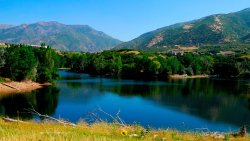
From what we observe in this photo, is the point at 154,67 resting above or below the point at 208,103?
above

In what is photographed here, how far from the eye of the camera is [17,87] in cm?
10506

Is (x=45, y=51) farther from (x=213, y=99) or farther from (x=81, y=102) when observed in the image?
(x=213, y=99)

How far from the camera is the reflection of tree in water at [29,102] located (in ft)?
223

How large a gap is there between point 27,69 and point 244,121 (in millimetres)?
69782

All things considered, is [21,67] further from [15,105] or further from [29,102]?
[15,105]

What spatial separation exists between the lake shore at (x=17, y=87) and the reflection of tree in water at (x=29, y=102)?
579 cm

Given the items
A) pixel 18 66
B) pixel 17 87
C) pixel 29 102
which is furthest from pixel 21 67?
pixel 29 102

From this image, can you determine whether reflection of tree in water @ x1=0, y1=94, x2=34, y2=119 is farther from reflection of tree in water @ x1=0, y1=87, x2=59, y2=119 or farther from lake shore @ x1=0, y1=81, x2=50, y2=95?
lake shore @ x1=0, y1=81, x2=50, y2=95

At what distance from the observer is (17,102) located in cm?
7975

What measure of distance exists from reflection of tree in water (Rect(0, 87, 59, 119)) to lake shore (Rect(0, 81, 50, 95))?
5787 millimetres

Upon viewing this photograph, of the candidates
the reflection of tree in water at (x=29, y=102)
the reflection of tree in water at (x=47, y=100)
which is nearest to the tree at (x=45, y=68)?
the reflection of tree in water at (x=47, y=100)

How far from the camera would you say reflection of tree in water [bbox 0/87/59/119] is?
223 ft

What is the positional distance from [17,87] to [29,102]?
91.3 feet

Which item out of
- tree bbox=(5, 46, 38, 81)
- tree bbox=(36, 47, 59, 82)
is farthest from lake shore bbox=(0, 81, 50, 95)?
tree bbox=(36, 47, 59, 82)
